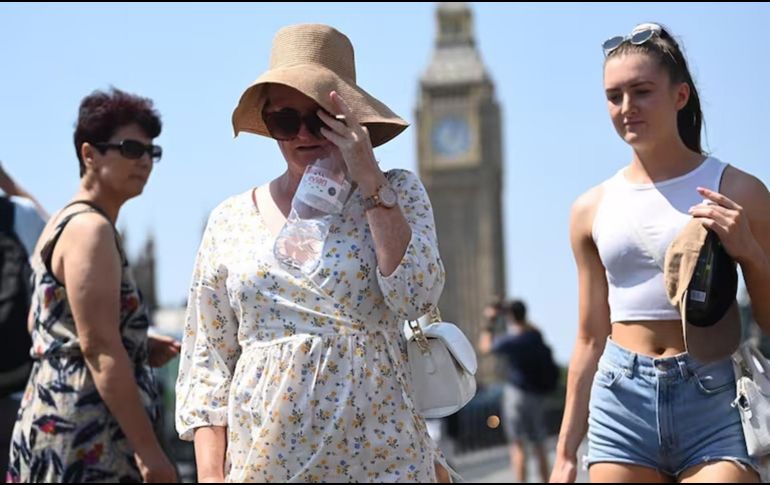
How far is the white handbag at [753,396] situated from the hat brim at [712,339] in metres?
0.04

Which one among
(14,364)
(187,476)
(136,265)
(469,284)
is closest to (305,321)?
(14,364)

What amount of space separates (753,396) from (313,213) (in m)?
1.05

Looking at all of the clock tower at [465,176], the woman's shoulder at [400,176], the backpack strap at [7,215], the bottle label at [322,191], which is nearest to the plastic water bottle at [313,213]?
the bottle label at [322,191]

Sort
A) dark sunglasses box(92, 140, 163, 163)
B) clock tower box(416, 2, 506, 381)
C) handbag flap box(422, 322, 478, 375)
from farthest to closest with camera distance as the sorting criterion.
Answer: clock tower box(416, 2, 506, 381) → dark sunglasses box(92, 140, 163, 163) → handbag flap box(422, 322, 478, 375)

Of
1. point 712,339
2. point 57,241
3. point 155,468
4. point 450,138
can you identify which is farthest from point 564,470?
point 450,138

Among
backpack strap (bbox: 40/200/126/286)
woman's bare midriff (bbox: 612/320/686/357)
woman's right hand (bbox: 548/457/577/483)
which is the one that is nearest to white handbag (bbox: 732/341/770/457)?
woman's bare midriff (bbox: 612/320/686/357)

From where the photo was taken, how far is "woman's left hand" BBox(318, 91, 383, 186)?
3.21 metres

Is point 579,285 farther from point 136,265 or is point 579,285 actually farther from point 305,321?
point 136,265

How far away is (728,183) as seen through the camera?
3.59 m

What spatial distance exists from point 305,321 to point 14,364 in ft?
5.57

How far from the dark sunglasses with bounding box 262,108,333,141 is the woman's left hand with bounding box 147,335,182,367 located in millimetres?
1179

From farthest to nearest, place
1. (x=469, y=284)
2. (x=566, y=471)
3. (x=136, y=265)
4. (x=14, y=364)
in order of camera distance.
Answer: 1. (x=469, y=284)
2. (x=136, y=265)
3. (x=14, y=364)
4. (x=566, y=471)

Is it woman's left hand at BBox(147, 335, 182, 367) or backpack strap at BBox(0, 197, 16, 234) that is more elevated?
backpack strap at BBox(0, 197, 16, 234)

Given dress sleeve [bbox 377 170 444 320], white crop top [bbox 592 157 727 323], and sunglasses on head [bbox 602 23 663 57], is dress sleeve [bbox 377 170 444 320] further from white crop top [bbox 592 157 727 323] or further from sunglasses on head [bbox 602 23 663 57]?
sunglasses on head [bbox 602 23 663 57]
